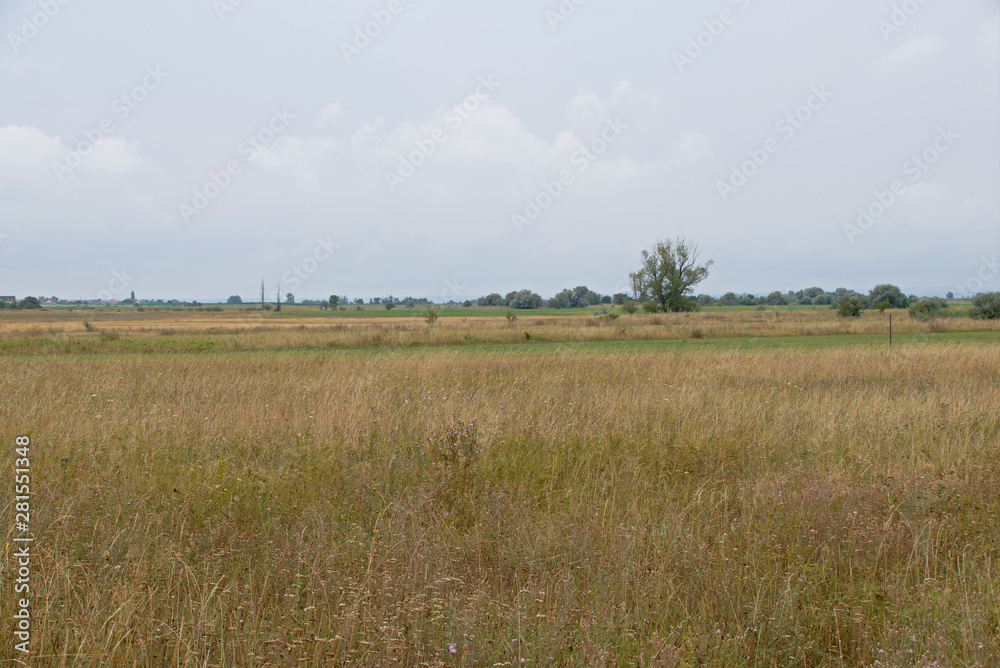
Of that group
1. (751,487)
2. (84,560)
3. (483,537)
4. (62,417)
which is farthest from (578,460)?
(62,417)

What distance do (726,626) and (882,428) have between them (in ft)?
19.5

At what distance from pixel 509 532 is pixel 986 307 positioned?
78697mm

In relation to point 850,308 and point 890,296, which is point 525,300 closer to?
point 890,296

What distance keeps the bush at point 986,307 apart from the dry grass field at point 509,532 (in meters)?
69.4

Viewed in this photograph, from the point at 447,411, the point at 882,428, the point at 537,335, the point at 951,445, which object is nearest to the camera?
the point at 951,445

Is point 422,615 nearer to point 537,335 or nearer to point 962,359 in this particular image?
point 962,359

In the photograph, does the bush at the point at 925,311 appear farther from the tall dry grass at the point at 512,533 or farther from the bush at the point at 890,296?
the tall dry grass at the point at 512,533

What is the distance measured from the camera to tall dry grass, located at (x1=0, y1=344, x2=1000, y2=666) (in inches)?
120

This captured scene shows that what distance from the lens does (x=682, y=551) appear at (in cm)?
398

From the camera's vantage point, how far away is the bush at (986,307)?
60.2m

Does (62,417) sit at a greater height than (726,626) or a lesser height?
greater

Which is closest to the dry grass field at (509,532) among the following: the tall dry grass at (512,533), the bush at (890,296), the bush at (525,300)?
the tall dry grass at (512,533)

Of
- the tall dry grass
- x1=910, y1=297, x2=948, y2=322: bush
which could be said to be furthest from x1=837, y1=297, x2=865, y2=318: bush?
the tall dry grass

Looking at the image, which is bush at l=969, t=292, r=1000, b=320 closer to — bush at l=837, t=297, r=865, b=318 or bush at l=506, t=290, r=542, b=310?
bush at l=837, t=297, r=865, b=318
